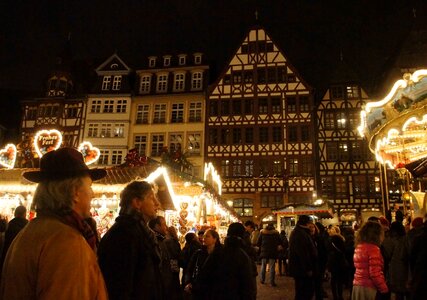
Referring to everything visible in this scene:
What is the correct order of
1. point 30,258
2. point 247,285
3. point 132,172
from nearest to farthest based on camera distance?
point 30,258 < point 247,285 < point 132,172

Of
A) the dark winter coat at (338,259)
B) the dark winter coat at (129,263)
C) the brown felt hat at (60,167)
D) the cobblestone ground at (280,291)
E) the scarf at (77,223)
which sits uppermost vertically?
the brown felt hat at (60,167)

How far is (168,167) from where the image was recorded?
9.89m

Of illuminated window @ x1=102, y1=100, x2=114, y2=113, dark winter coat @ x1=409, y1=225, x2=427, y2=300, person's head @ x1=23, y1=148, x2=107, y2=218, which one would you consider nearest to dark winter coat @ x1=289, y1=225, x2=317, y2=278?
dark winter coat @ x1=409, y1=225, x2=427, y2=300

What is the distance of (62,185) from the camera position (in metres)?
1.85

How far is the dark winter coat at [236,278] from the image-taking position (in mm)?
4117

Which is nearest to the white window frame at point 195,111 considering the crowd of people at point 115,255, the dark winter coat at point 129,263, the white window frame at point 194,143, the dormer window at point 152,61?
the white window frame at point 194,143

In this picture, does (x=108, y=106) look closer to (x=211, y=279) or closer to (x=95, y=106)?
(x=95, y=106)

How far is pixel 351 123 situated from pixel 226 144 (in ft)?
31.8

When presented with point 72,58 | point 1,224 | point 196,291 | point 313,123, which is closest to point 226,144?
point 313,123

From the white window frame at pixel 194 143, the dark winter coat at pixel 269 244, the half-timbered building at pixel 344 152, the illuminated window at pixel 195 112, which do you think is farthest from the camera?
the illuminated window at pixel 195 112

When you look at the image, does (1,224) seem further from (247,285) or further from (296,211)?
(296,211)

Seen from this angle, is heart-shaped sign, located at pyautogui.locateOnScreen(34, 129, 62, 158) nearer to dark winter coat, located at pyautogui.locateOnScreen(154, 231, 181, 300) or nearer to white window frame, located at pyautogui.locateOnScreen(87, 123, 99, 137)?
dark winter coat, located at pyautogui.locateOnScreen(154, 231, 181, 300)

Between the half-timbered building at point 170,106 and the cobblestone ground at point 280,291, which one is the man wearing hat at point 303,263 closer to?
the cobblestone ground at point 280,291

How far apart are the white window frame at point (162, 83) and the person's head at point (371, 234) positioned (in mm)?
28451
